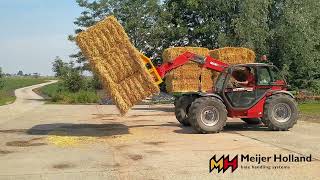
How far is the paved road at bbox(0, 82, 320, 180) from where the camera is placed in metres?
9.30

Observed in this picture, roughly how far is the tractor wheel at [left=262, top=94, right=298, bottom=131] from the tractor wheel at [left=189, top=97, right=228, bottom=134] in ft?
4.53

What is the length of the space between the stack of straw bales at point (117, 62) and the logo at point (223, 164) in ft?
14.2

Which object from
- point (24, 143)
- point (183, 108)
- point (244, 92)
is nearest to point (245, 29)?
point (183, 108)

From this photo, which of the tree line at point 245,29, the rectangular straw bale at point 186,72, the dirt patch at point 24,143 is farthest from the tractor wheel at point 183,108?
the tree line at point 245,29

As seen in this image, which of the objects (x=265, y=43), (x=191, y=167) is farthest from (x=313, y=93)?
(x=191, y=167)

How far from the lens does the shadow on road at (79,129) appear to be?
1592 cm

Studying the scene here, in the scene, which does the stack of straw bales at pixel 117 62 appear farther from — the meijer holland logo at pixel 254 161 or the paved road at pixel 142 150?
the meijer holland logo at pixel 254 161

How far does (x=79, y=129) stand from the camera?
1725cm

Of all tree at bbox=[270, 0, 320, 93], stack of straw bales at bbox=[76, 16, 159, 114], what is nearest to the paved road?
stack of straw bales at bbox=[76, 16, 159, 114]

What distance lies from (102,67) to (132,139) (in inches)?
86.2

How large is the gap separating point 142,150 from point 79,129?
578 centimetres

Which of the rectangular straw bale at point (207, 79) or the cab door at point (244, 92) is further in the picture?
the rectangular straw bale at point (207, 79)

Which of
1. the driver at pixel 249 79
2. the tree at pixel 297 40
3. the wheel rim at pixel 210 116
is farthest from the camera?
the tree at pixel 297 40

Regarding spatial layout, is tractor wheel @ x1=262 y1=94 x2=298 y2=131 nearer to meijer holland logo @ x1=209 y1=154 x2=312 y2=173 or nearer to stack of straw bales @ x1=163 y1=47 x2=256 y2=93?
meijer holland logo @ x1=209 y1=154 x2=312 y2=173
